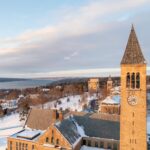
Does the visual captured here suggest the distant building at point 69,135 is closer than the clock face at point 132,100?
No

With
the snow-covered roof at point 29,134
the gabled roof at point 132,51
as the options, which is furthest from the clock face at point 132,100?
the snow-covered roof at point 29,134

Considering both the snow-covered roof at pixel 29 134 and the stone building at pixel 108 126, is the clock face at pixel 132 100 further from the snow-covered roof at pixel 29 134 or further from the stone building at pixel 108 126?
the snow-covered roof at pixel 29 134

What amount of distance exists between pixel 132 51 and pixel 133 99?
667 cm

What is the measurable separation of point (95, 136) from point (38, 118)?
45.2ft

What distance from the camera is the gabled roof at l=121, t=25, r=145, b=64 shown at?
104 feet

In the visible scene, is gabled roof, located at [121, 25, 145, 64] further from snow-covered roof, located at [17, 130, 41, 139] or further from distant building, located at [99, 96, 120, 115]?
distant building, located at [99, 96, 120, 115]

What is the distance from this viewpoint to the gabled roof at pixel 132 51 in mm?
31719

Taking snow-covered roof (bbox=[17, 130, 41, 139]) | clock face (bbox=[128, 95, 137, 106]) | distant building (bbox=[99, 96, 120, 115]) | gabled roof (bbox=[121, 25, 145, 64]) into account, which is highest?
gabled roof (bbox=[121, 25, 145, 64])

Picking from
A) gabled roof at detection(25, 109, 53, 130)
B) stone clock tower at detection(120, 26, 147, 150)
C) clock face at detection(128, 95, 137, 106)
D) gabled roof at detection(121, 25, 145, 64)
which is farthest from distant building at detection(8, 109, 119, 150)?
gabled roof at detection(121, 25, 145, 64)

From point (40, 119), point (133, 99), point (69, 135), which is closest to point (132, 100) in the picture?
point (133, 99)

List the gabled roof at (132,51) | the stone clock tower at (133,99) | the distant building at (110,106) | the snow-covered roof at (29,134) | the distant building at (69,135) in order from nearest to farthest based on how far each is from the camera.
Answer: the stone clock tower at (133,99) → the gabled roof at (132,51) → the distant building at (69,135) → the snow-covered roof at (29,134) → the distant building at (110,106)

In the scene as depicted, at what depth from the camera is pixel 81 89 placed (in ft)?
642

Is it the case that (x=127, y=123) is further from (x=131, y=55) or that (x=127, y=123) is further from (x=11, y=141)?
(x=11, y=141)

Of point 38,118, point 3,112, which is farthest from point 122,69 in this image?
point 3,112
